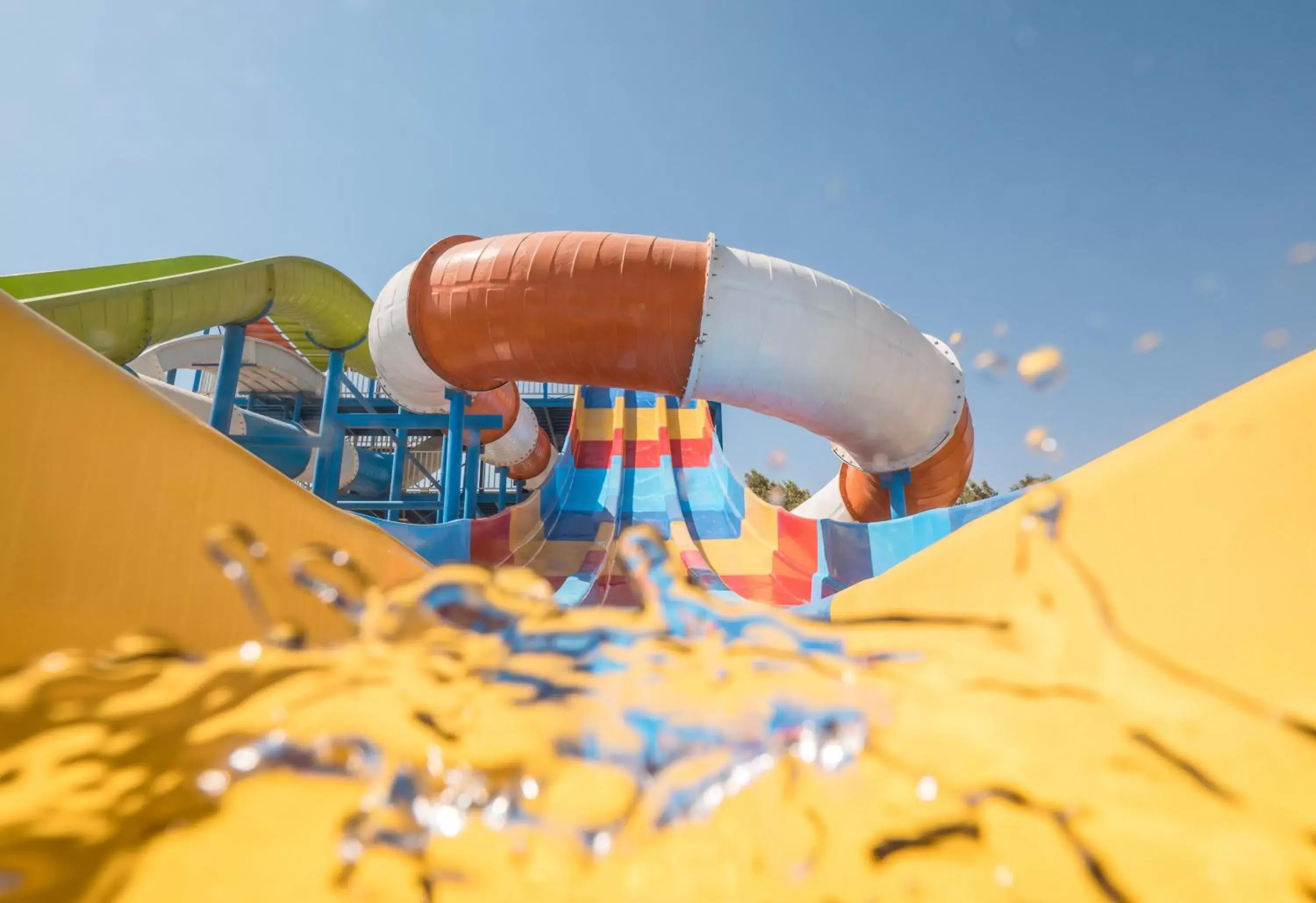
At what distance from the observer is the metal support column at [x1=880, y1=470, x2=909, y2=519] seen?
3814mm

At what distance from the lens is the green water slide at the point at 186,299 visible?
330cm

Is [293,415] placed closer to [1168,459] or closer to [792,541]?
[792,541]

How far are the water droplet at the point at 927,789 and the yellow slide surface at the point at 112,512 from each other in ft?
2.94

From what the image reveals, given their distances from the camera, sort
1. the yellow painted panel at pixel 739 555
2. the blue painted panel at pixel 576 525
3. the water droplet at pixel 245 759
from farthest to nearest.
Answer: the blue painted panel at pixel 576 525, the yellow painted panel at pixel 739 555, the water droplet at pixel 245 759

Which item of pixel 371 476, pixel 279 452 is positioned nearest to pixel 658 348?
pixel 279 452

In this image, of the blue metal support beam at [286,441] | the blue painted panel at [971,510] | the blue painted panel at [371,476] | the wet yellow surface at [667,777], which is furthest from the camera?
the blue painted panel at [371,476]

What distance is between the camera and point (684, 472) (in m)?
6.18

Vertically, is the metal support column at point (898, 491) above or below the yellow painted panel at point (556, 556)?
above

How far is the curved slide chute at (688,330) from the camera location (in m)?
3.08

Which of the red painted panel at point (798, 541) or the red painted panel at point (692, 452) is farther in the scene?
the red painted panel at point (692, 452)

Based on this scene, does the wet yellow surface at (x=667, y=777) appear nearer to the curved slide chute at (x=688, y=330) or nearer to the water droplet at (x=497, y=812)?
the water droplet at (x=497, y=812)

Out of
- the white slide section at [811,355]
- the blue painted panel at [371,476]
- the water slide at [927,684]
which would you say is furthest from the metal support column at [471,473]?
the blue painted panel at [371,476]

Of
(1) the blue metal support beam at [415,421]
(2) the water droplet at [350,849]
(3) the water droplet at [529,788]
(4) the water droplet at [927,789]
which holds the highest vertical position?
(1) the blue metal support beam at [415,421]

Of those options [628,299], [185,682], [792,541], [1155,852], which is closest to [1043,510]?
[1155,852]
